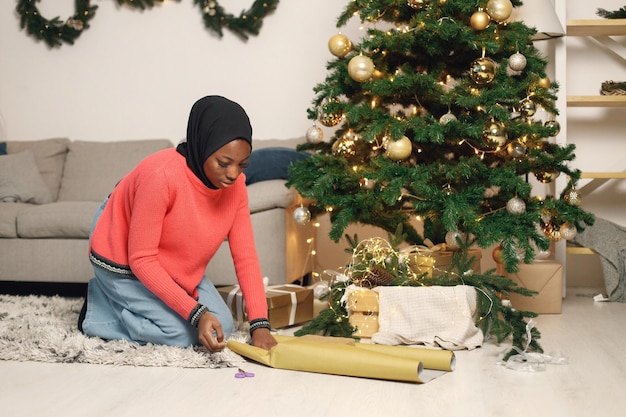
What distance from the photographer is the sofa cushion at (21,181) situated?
4094 mm

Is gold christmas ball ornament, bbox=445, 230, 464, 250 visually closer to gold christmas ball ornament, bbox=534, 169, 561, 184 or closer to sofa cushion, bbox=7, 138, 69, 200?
gold christmas ball ornament, bbox=534, 169, 561, 184

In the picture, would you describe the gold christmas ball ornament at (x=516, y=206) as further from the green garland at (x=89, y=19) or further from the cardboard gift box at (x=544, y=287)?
the green garland at (x=89, y=19)

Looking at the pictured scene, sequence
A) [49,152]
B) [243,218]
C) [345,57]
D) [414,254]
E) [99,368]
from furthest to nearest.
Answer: [49,152], [345,57], [414,254], [243,218], [99,368]

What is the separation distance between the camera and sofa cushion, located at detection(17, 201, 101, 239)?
3.63 metres

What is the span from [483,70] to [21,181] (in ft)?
8.27

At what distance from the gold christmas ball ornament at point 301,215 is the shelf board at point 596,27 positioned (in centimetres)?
156

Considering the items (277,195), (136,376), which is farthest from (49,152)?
(136,376)

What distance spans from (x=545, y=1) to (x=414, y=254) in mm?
1375

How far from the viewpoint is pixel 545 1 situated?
3.51m

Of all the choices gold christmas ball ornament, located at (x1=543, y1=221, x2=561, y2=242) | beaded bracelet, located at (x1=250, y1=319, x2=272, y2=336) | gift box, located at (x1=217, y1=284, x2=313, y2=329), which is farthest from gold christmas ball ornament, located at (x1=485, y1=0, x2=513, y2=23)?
beaded bracelet, located at (x1=250, y1=319, x2=272, y2=336)

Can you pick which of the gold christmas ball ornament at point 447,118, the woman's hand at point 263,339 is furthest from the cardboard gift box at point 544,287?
the woman's hand at point 263,339

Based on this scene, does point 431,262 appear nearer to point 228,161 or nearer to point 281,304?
point 281,304

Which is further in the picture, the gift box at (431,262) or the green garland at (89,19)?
the green garland at (89,19)

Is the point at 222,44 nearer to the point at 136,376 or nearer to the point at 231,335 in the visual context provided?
the point at 231,335
